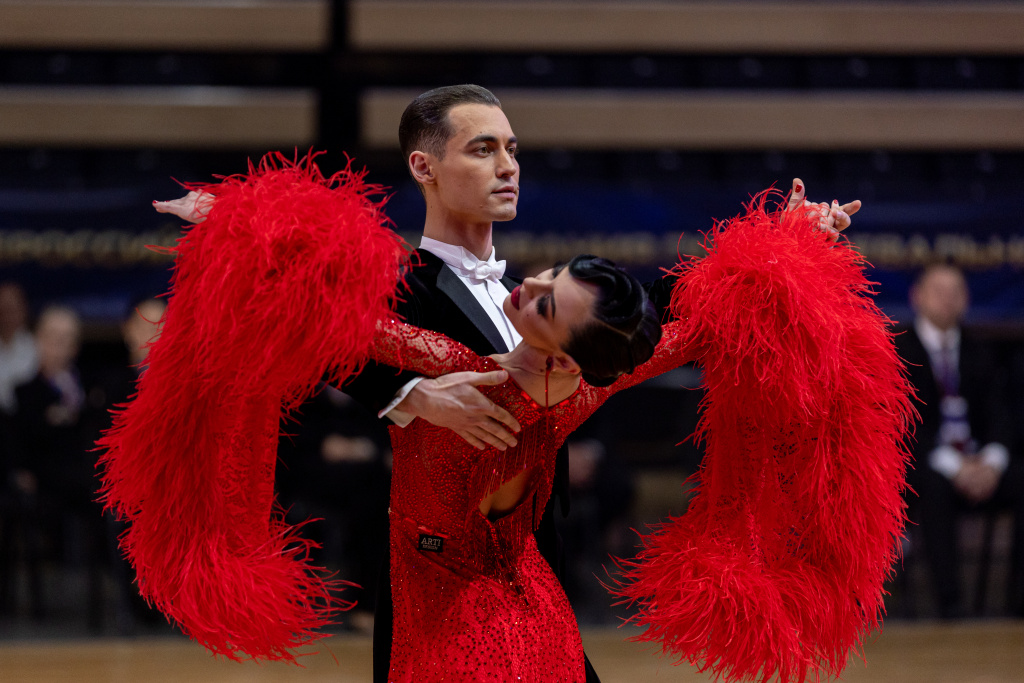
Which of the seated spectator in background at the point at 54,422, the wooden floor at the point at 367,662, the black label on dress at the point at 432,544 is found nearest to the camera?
the black label on dress at the point at 432,544

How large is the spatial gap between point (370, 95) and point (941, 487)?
378 centimetres

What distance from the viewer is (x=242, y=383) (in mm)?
1539

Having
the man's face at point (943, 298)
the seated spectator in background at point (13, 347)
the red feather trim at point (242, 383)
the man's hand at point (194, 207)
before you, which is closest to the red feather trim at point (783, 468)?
the red feather trim at point (242, 383)

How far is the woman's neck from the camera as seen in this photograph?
1.55m

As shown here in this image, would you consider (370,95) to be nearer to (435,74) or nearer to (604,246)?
(435,74)

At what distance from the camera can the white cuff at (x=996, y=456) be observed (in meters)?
4.71

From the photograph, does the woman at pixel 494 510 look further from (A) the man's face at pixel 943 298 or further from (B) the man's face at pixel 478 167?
(A) the man's face at pixel 943 298

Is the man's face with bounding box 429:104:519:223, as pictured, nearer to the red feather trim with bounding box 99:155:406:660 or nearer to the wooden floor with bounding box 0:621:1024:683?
the red feather trim with bounding box 99:155:406:660

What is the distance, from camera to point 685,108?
19.6 feet

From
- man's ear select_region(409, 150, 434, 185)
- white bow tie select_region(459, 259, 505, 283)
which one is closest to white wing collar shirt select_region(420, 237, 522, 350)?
white bow tie select_region(459, 259, 505, 283)

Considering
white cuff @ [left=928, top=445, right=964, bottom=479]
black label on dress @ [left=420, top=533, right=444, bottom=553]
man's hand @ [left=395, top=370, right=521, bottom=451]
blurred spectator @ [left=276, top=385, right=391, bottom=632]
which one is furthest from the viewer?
white cuff @ [left=928, top=445, right=964, bottom=479]

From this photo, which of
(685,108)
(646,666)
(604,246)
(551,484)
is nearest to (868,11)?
(685,108)

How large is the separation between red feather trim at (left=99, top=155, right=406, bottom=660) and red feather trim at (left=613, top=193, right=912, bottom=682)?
23.4 inches

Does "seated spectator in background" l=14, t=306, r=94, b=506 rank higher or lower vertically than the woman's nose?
lower
